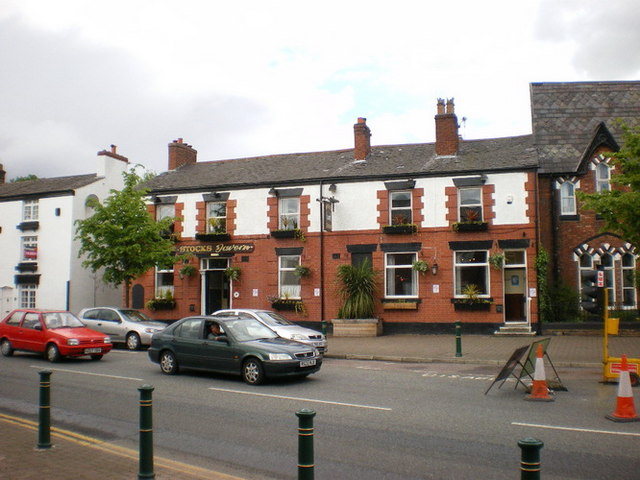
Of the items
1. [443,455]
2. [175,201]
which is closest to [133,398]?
[443,455]

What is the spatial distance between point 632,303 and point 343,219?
11966 mm

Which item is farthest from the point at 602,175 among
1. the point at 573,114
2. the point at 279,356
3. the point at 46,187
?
the point at 46,187

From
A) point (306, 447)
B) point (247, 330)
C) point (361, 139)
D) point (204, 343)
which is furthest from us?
point (361, 139)

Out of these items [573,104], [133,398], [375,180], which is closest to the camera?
[133,398]

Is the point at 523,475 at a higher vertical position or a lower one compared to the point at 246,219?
lower

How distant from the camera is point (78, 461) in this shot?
6.70m

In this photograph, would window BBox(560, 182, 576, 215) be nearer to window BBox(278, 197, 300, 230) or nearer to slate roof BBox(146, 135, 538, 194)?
slate roof BBox(146, 135, 538, 194)

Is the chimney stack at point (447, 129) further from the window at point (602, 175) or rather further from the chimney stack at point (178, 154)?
the chimney stack at point (178, 154)

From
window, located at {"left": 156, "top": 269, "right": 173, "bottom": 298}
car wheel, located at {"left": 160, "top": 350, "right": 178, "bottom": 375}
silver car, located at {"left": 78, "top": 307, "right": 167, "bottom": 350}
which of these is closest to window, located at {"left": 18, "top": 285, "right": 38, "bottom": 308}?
window, located at {"left": 156, "top": 269, "right": 173, "bottom": 298}

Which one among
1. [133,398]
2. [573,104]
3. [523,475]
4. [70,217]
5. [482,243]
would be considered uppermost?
[573,104]

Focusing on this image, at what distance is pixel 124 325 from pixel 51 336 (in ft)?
12.3

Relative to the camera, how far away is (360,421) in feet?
29.4

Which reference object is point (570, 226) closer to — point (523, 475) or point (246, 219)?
point (246, 219)

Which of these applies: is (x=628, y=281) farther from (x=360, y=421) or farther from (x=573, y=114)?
(x=360, y=421)
